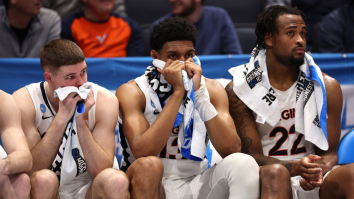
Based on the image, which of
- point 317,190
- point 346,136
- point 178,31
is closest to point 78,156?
point 178,31

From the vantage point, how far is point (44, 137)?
2.59 metres

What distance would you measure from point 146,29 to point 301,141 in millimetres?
2790

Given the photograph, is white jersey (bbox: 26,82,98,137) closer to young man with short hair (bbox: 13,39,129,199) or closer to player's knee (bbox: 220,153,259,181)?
young man with short hair (bbox: 13,39,129,199)

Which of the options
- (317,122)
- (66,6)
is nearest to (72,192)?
(317,122)

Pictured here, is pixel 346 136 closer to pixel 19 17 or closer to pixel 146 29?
pixel 146 29

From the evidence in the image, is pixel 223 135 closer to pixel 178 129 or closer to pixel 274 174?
pixel 178 129

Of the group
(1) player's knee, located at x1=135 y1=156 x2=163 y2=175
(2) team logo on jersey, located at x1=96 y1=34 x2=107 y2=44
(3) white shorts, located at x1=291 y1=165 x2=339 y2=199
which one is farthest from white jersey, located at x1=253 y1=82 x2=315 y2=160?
(2) team logo on jersey, located at x1=96 y1=34 x2=107 y2=44

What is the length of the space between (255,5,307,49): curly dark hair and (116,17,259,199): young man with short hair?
0.64 meters

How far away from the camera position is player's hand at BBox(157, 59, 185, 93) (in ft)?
9.11

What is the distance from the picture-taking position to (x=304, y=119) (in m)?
3.06

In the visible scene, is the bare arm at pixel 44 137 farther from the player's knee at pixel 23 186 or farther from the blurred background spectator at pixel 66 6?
the blurred background spectator at pixel 66 6

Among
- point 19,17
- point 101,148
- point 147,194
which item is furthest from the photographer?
point 19,17

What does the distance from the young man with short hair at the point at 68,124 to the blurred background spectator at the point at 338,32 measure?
3.17 m

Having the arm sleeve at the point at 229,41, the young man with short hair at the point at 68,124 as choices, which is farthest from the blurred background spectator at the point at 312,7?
the young man with short hair at the point at 68,124
